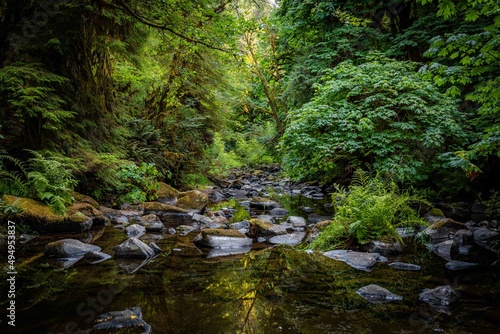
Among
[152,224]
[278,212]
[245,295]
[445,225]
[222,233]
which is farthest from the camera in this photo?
[278,212]

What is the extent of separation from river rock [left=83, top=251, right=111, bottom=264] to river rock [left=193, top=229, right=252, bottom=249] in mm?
1410

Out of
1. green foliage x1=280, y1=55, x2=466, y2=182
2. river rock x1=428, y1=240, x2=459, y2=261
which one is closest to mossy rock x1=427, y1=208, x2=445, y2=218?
green foliage x1=280, y1=55, x2=466, y2=182

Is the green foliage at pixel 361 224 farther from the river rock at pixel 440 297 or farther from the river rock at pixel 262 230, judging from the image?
the river rock at pixel 440 297

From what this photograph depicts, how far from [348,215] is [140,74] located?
7309 mm

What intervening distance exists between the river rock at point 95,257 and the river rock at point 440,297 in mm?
3687

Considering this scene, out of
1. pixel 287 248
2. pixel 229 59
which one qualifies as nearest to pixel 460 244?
pixel 287 248

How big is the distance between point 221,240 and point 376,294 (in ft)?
8.35

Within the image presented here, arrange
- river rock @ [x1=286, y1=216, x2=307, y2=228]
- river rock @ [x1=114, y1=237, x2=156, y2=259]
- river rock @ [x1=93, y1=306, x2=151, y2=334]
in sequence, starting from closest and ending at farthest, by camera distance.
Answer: river rock @ [x1=93, y1=306, x2=151, y2=334] < river rock @ [x1=114, y1=237, x2=156, y2=259] < river rock @ [x1=286, y1=216, x2=307, y2=228]

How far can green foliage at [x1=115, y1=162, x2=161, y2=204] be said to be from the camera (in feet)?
23.8

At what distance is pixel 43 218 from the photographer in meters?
4.86

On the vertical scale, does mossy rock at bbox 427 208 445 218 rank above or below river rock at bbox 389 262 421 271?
above

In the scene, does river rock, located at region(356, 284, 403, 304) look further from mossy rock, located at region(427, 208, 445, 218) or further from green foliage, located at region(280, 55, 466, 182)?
mossy rock, located at region(427, 208, 445, 218)

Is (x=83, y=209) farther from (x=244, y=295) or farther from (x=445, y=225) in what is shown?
(x=445, y=225)

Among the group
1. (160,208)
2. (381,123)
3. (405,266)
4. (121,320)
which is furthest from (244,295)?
(381,123)
